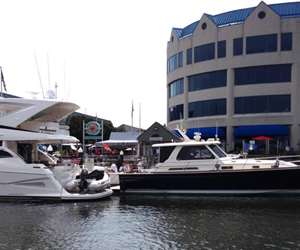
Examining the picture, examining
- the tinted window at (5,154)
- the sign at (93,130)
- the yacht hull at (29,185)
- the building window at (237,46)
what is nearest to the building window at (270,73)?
the building window at (237,46)

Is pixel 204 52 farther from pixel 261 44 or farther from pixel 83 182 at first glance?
pixel 83 182

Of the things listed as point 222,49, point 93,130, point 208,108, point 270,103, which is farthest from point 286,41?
point 93,130

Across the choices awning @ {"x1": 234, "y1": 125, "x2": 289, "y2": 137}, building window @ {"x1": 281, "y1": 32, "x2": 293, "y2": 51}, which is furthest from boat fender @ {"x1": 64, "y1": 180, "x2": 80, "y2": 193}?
building window @ {"x1": 281, "y1": 32, "x2": 293, "y2": 51}

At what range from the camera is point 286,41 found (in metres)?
59.5

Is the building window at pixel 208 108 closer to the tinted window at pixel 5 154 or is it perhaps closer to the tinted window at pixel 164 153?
the tinted window at pixel 164 153

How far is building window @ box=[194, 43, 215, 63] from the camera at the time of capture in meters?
64.2

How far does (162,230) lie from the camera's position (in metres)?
15.4

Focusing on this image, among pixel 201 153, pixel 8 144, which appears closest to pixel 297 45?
pixel 201 153

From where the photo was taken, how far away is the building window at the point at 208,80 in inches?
2486

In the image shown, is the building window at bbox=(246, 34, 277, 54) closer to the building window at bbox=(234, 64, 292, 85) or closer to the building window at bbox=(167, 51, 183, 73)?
the building window at bbox=(234, 64, 292, 85)

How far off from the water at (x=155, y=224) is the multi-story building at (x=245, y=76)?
3874 cm

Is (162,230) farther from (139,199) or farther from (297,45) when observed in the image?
(297,45)

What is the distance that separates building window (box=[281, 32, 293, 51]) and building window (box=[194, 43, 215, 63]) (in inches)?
358

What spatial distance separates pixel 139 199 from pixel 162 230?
25.1ft
